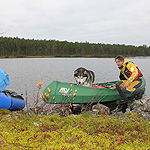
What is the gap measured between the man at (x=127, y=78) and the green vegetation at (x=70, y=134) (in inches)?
178

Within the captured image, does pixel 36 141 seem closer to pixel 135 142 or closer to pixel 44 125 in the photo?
pixel 44 125

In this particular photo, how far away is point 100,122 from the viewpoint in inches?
211

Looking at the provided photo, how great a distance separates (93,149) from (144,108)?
5906 mm

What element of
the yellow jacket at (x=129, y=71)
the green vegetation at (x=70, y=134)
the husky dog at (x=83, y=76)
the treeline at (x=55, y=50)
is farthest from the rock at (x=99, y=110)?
the treeline at (x=55, y=50)

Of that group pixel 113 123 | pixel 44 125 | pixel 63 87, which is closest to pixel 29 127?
pixel 44 125

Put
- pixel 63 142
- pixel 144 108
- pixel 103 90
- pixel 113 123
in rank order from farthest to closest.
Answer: pixel 103 90 → pixel 144 108 → pixel 113 123 → pixel 63 142

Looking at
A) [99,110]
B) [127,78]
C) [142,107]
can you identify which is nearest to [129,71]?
[127,78]

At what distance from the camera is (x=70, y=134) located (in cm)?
449

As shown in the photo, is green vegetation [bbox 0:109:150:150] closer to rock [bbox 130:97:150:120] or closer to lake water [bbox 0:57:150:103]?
lake water [bbox 0:57:150:103]

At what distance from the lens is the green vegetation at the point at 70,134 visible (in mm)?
3883

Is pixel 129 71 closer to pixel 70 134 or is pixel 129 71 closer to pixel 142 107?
pixel 142 107

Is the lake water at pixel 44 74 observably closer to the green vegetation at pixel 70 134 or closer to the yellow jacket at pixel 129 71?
the green vegetation at pixel 70 134

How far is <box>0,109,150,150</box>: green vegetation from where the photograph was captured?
12.7 ft

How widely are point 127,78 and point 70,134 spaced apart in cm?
646
